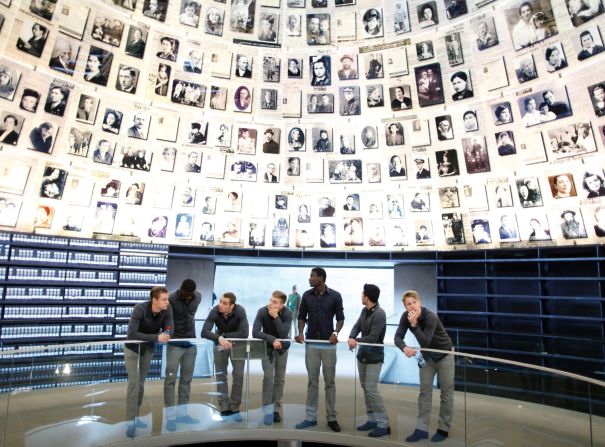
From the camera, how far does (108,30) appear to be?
26.4ft

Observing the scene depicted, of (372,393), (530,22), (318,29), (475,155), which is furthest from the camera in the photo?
(318,29)

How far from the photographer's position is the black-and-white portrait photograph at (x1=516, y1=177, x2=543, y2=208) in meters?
7.87

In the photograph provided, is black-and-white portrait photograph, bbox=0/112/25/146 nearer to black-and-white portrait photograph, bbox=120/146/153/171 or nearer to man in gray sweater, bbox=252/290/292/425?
black-and-white portrait photograph, bbox=120/146/153/171

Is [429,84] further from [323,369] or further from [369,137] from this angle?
[323,369]

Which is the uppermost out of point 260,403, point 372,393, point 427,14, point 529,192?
point 427,14

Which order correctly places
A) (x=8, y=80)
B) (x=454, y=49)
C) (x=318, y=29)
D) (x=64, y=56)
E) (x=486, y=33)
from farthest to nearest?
(x=318, y=29) → (x=454, y=49) → (x=486, y=33) → (x=64, y=56) → (x=8, y=80)

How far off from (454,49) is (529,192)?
2769 mm

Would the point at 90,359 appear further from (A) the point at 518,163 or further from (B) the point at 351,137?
(A) the point at 518,163

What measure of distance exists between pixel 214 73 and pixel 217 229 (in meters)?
3.00

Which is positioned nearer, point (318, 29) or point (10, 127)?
point (10, 127)

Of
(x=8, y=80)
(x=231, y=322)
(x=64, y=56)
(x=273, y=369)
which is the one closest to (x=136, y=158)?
(x=64, y=56)

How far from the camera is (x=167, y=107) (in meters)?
8.89

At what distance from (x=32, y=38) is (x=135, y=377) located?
5354 mm

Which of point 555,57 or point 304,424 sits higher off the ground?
point 555,57
